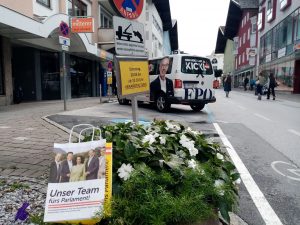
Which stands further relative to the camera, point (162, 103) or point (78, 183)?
point (162, 103)

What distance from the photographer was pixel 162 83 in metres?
12.1

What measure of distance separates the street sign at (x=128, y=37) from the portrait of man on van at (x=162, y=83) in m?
6.77

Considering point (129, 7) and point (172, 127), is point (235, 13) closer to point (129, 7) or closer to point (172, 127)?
point (129, 7)

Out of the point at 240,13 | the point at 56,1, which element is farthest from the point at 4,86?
the point at 240,13

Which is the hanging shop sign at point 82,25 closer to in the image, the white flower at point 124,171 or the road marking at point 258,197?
the road marking at point 258,197

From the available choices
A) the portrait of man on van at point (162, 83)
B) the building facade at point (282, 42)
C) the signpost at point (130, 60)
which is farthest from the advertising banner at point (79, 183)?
the building facade at point (282, 42)

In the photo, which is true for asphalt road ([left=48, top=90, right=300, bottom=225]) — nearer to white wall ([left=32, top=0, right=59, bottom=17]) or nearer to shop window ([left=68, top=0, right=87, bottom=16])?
white wall ([left=32, top=0, right=59, bottom=17])

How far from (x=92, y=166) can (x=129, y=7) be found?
2919 millimetres

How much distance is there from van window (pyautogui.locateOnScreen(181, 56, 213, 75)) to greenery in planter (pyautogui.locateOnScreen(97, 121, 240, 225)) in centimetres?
855

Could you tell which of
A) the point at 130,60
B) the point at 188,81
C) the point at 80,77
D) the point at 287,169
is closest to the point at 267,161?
the point at 287,169

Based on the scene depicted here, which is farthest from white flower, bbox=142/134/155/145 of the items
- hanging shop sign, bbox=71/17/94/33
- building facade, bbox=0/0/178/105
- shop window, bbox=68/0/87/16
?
shop window, bbox=68/0/87/16

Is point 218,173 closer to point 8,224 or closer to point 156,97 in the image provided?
point 8,224

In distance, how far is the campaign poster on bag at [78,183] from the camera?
86.4 inches

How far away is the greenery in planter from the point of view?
218 cm
